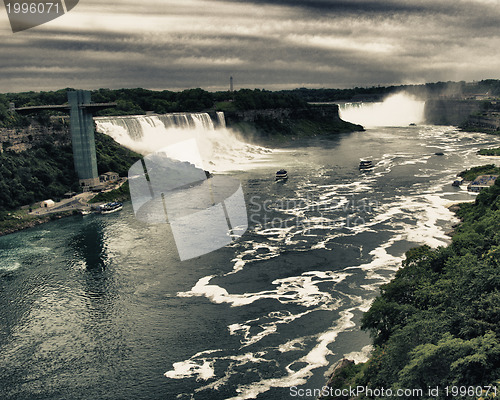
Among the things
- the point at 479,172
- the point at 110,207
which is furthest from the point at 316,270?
the point at 479,172

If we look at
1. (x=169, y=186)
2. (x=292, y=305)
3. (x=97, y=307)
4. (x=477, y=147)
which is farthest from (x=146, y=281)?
(x=477, y=147)

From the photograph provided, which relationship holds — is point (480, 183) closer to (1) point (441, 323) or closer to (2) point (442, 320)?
(2) point (442, 320)

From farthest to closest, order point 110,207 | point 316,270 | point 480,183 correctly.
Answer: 1. point 480,183
2. point 110,207
3. point 316,270

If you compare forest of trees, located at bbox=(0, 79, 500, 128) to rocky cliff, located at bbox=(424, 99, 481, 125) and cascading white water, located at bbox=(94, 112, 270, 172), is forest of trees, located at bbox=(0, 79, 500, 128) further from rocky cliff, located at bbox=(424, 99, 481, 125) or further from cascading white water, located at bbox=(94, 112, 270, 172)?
rocky cliff, located at bbox=(424, 99, 481, 125)

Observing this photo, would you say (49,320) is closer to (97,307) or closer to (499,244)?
(97,307)

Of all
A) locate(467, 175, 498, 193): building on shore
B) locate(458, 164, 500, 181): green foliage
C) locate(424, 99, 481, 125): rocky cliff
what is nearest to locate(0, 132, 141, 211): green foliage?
locate(467, 175, 498, 193): building on shore
